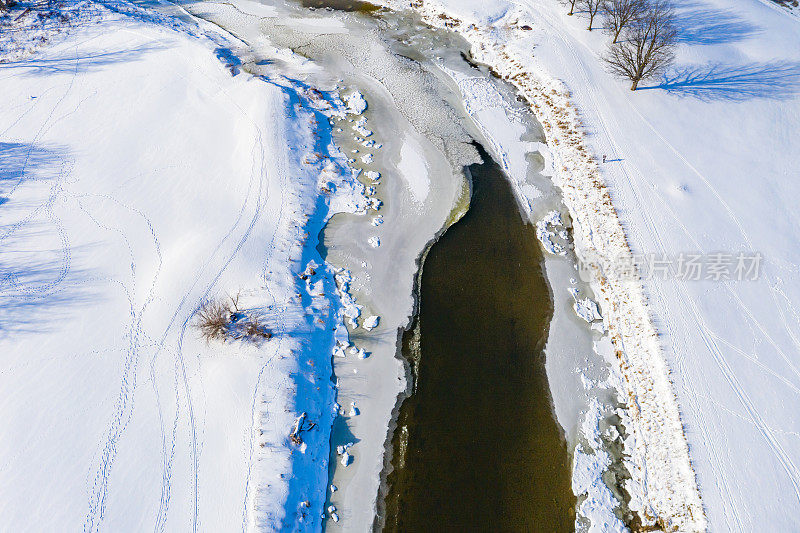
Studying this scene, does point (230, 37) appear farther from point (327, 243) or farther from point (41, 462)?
point (41, 462)

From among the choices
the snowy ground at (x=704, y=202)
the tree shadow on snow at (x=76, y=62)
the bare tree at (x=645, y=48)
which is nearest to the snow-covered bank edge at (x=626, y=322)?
the snowy ground at (x=704, y=202)

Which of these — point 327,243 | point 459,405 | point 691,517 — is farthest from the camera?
point 327,243

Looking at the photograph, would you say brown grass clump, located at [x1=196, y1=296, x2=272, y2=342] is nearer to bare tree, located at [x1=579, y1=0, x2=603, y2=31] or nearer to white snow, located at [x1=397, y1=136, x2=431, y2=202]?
white snow, located at [x1=397, y1=136, x2=431, y2=202]

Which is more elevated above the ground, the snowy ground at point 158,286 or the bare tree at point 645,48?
the bare tree at point 645,48

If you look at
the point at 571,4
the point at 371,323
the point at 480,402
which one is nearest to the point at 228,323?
the point at 371,323

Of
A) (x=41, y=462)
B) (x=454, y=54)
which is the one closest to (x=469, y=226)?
(x=454, y=54)

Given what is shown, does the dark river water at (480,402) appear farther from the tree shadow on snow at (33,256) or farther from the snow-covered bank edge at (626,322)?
the tree shadow on snow at (33,256)

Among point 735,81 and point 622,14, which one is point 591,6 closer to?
point 622,14

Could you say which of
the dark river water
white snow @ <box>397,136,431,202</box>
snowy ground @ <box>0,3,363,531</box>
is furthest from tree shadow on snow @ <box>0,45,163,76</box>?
the dark river water
